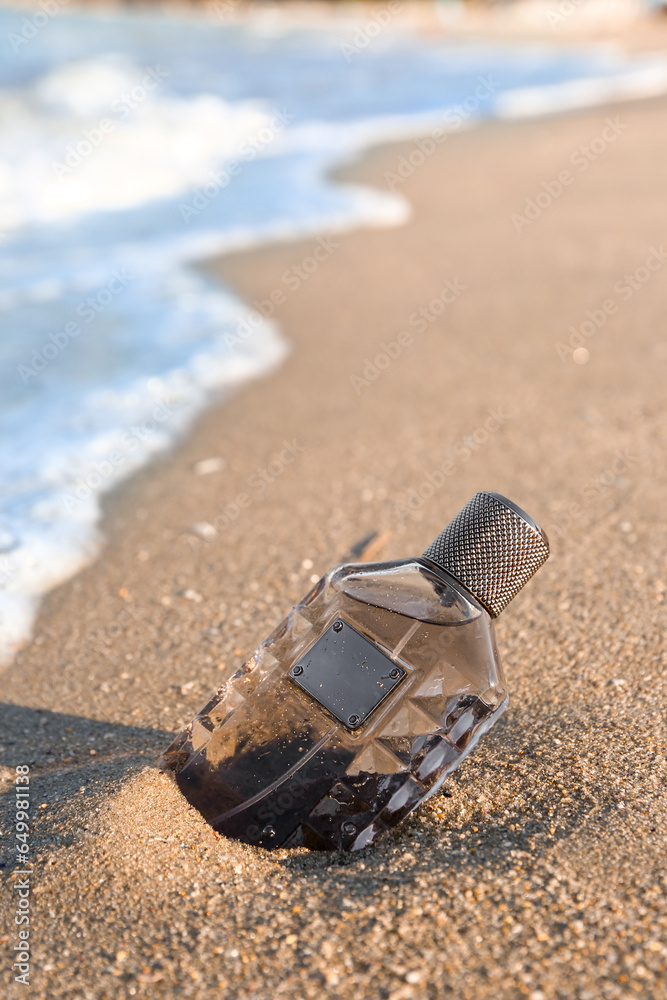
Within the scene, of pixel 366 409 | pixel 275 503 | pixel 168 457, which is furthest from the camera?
pixel 366 409

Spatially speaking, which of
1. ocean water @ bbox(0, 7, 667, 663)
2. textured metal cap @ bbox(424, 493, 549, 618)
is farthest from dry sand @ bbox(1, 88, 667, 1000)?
textured metal cap @ bbox(424, 493, 549, 618)

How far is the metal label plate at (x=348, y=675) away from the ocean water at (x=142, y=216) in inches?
53.5

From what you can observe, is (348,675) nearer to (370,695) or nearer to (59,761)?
(370,695)

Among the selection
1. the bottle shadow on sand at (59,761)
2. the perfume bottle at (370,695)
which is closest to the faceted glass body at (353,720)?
the perfume bottle at (370,695)

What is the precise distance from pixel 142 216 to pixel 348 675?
262 inches

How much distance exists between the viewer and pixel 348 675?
140 cm

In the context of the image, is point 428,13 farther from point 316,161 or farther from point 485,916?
point 485,916

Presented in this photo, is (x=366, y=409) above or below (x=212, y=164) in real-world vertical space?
above

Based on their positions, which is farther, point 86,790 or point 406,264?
point 406,264

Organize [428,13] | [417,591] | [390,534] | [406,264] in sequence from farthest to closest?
→ 1. [428,13]
2. [406,264]
3. [390,534]
4. [417,591]

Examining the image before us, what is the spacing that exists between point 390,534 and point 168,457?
1.11m

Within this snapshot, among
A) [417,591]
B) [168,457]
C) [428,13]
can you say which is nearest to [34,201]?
[168,457]

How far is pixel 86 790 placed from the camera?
1.68m

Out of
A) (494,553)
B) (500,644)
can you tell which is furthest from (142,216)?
(494,553)
